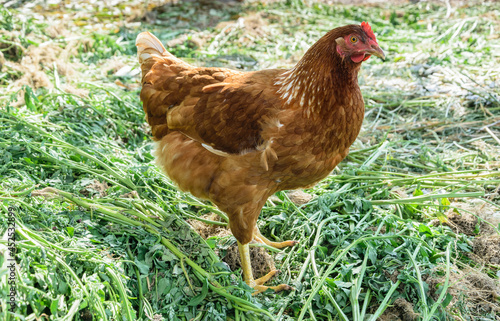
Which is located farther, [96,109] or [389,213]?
[96,109]

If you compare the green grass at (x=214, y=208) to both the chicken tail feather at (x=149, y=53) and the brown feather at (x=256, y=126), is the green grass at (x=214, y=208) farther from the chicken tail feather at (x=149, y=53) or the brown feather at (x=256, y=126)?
the chicken tail feather at (x=149, y=53)

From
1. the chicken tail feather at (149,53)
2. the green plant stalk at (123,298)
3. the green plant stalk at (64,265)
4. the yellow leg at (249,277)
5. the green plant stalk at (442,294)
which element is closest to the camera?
the green plant stalk at (64,265)

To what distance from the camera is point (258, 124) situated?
254cm

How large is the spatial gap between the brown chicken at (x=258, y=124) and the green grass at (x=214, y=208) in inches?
14.5

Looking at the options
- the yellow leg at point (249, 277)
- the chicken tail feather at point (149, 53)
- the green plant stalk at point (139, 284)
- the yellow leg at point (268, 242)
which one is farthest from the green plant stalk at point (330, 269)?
the chicken tail feather at point (149, 53)

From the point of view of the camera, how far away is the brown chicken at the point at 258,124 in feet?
8.00

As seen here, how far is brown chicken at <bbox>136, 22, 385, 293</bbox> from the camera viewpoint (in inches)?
96.0

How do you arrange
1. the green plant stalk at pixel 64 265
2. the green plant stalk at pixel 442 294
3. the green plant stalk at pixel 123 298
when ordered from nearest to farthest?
the green plant stalk at pixel 64 265 → the green plant stalk at pixel 123 298 → the green plant stalk at pixel 442 294

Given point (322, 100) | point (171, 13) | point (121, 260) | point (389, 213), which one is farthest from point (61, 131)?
point (171, 13)

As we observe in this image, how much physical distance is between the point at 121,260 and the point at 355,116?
1651mm

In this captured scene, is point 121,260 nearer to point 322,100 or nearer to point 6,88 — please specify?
point 322,100

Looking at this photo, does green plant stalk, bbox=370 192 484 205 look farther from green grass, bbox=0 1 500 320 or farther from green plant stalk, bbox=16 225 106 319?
Result: green plant stalk, bbox=16 225 106 319

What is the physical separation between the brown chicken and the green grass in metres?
0.37

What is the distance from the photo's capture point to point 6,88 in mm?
4285
